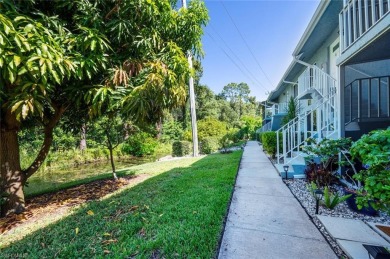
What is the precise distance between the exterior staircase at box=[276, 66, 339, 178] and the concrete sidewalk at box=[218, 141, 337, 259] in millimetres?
1672

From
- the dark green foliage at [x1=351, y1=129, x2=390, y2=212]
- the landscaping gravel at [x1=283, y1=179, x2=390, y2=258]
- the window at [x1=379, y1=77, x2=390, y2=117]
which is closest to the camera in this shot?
the dark green foliage at [x1=351, y1=129, x2=390, y2=212]

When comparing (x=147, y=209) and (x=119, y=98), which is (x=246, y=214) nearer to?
(x=147, y=209)

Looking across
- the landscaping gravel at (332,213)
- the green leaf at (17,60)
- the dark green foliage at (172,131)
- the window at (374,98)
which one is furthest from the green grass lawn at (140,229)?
the dark green foliage at (172,131)

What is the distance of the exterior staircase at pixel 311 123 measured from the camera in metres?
5.79

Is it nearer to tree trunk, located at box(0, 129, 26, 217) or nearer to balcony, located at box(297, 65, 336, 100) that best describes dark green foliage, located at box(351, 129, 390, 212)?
balcony, located at box(297, 65, 336, 100)

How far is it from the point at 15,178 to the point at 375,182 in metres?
6.33

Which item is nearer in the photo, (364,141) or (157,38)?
(364,141)

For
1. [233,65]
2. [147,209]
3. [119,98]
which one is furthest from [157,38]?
[233,65]

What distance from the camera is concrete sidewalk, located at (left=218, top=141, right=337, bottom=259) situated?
249cm

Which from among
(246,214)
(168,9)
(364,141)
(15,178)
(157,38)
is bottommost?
(246,214)

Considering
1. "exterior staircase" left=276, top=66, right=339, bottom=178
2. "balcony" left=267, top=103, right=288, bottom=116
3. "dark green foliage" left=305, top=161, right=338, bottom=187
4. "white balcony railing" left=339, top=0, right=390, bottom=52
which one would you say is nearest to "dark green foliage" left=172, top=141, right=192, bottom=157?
"balcony" left=267, top=103, right=288, bottom=116

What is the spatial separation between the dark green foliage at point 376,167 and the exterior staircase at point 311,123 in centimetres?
339

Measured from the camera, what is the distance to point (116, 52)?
13.7ft

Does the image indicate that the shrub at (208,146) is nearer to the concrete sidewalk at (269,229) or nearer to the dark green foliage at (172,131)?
the concrete sidewalk at (269,229)
